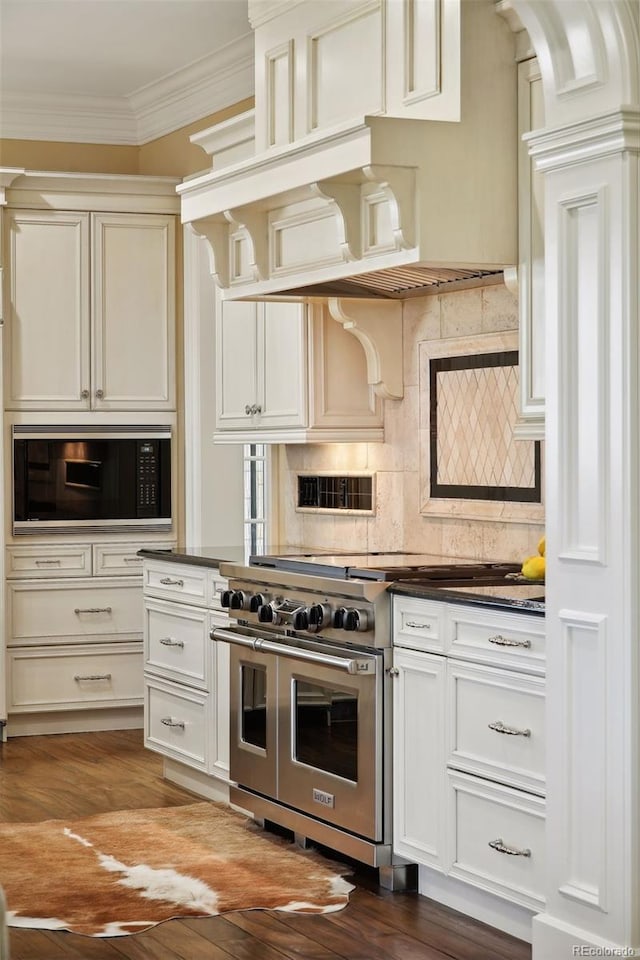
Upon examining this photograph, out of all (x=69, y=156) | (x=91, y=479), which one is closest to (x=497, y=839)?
(x=91, y=479)

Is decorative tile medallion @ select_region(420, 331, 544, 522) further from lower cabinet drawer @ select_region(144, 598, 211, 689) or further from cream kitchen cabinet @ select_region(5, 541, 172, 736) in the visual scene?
cream kitchen cabinet @ select_region(5, 541, 172, 736)

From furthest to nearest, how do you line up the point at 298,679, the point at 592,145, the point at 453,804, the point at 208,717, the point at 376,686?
the point at 208,717, the point at 298,679, the point at 376,686, the point at 453,804, the point at 592,145

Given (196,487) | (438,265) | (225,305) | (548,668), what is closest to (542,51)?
(438,265)

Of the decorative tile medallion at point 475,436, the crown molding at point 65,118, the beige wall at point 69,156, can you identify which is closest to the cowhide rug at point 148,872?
the decorative tile medallion at point 475,436

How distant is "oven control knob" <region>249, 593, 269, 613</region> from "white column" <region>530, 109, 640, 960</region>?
151cm

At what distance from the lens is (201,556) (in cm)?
518

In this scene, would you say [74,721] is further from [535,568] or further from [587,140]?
[587,140]

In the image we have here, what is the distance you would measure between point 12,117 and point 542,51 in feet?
13.5

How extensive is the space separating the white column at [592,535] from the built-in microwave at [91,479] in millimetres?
3536

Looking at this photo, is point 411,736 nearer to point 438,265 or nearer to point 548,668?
point 548,668

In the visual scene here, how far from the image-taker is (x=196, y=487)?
255 inches

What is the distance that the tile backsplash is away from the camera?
4445 mm

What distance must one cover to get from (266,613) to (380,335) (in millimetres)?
1126

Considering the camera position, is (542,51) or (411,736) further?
(411,736)
